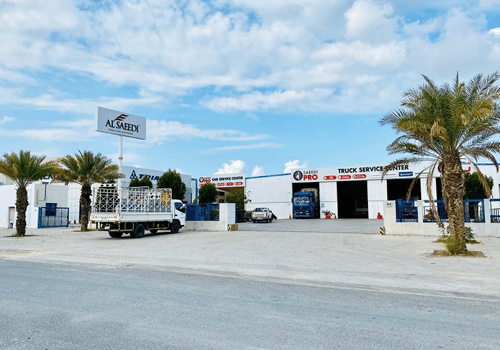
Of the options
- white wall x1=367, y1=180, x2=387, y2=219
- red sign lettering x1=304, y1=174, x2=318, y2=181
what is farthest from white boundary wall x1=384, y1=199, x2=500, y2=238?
red sign lettering x1=304, y1=174, x2=318, y2=181

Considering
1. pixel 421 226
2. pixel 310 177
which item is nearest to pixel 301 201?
pixel 310 177

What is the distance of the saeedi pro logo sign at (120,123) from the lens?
4266cm

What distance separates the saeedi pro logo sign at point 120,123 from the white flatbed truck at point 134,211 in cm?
2050

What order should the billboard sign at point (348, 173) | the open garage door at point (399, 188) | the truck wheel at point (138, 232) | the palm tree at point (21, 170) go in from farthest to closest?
the open garage door at point (399, 188)
the billboard sign at point (348, 173)
the palm tree at point (21, 170)
the truck wheel at point (138, 232)

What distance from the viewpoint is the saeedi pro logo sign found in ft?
140

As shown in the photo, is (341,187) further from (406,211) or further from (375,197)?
(406,211)

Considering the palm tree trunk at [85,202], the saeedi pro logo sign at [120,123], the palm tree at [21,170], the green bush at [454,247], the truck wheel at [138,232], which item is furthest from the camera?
the saeedi pro logo sign at [120,123]

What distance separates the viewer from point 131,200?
908 inches

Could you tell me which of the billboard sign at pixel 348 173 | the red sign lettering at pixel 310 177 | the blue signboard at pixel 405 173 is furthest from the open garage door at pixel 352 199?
the blue signboard at pixel 405 173

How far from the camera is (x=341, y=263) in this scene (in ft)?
39.0

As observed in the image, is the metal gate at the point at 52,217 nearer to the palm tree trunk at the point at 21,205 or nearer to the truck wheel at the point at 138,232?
the palm tree trunk at the point at 21,205

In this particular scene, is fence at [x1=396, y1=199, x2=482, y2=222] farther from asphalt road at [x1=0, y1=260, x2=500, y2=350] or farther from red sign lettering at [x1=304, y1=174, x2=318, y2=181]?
red sign lettering at [x1=304, y1=174, x2=318, y2=181]

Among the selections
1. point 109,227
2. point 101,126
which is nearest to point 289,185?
point 101,126

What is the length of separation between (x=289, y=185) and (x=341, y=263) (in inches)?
1682
